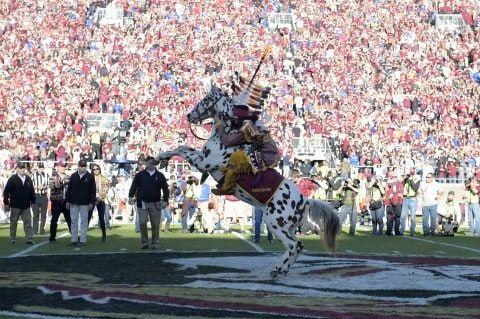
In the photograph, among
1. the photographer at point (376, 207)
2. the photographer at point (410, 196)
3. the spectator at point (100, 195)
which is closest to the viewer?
the spectator at point (100, 195)

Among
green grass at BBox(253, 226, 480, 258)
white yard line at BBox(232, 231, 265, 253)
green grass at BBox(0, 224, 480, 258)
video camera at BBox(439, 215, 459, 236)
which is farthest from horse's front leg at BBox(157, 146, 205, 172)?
video camera at BBox(439, 215, 459, 236)

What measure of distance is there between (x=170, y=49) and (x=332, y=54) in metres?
8.07

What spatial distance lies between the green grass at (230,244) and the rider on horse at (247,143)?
5746 mm

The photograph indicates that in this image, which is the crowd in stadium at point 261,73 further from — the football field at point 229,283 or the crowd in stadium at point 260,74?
the football field at point 229,283

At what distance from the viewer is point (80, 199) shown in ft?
65.0

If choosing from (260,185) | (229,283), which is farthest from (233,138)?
(229,283)

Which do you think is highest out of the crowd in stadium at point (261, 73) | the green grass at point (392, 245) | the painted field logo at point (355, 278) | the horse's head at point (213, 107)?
the crowd in stadium at point (261, 73)

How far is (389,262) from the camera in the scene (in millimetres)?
15656

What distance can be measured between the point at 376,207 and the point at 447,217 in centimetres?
228

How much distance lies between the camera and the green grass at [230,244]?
19047mm

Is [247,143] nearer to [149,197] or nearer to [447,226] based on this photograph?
[149,197]

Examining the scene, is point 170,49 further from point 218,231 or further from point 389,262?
point 389,262

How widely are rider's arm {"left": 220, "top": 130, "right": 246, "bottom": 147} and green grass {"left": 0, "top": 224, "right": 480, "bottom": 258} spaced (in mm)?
5706

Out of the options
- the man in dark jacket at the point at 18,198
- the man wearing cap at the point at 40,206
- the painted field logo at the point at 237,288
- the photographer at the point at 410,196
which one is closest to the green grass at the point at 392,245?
the photographer at the point at 410,196
